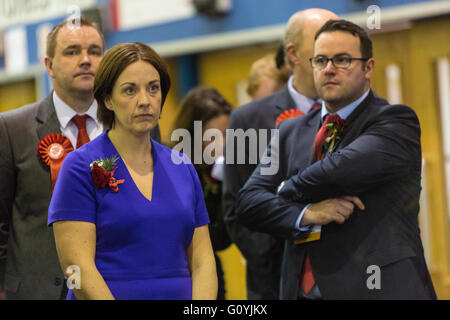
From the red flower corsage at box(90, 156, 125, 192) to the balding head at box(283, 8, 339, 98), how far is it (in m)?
1.24

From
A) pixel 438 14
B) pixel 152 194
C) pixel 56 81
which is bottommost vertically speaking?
pixel 152 194

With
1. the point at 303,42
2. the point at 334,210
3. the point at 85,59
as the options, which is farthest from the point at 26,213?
the point at 303,42

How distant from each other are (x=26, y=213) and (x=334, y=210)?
1.00 metres

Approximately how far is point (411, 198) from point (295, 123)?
51cm

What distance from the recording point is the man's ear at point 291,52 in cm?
292

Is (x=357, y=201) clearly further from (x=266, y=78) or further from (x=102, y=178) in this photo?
(x=266, y=78)

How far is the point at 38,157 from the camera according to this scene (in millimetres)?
2434

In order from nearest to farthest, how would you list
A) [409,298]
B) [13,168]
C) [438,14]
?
[409,298] < [13,168] < [438,14]

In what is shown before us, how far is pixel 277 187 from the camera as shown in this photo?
2539 mm

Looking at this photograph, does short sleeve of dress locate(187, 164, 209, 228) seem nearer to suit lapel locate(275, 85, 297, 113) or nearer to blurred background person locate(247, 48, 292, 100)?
suit lapel locate(275, 85, 297, 113)

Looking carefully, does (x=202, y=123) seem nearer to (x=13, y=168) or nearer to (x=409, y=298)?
(x=13, y=168)

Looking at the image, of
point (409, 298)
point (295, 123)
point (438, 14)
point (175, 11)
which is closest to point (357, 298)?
point (409, 298)

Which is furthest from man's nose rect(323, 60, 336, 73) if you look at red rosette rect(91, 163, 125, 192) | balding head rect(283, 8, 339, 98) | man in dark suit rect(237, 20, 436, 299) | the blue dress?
red rosette rect(91, 163, 125, 192)

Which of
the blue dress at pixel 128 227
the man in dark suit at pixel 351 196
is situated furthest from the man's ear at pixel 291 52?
the blue dress at pixel 128 227
